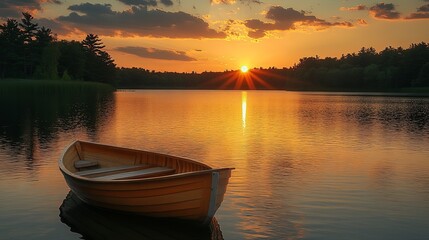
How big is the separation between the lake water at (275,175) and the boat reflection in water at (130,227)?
0.85 ft

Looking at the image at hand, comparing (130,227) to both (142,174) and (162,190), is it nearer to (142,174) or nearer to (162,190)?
(162,190)

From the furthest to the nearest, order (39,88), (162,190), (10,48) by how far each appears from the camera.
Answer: (10,48) → (39,88) → (162,190)

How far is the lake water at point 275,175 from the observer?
44.9ft

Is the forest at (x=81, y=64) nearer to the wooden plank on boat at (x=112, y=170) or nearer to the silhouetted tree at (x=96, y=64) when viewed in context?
the silhouetted tree at (x=96, y=64)

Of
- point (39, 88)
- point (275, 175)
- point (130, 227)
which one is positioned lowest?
point (130, 227)

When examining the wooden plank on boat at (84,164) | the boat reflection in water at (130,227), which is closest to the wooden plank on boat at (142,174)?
the boat reflection in water at (130,227)

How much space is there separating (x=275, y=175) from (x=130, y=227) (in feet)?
30.9

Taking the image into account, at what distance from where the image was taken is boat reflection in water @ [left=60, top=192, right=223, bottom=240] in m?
12.8

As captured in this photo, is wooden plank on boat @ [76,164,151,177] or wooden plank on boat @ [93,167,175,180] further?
wooden plank on boat @ [76,164,151,177]

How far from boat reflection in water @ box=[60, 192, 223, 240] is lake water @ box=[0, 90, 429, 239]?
0.26 m

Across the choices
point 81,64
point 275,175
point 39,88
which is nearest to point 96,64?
point 81,64

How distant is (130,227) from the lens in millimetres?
13438

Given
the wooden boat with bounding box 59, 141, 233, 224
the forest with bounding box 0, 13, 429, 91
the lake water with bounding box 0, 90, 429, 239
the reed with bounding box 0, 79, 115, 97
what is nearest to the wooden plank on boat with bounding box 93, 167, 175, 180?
the wooden boat with bounding box 59, 141, 233, 224

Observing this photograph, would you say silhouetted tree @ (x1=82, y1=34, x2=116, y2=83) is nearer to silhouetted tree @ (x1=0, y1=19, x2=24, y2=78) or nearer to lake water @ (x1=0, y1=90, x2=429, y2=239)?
silhouetted tree @ (x1=0, y1=19, x2=24, y2=78)
